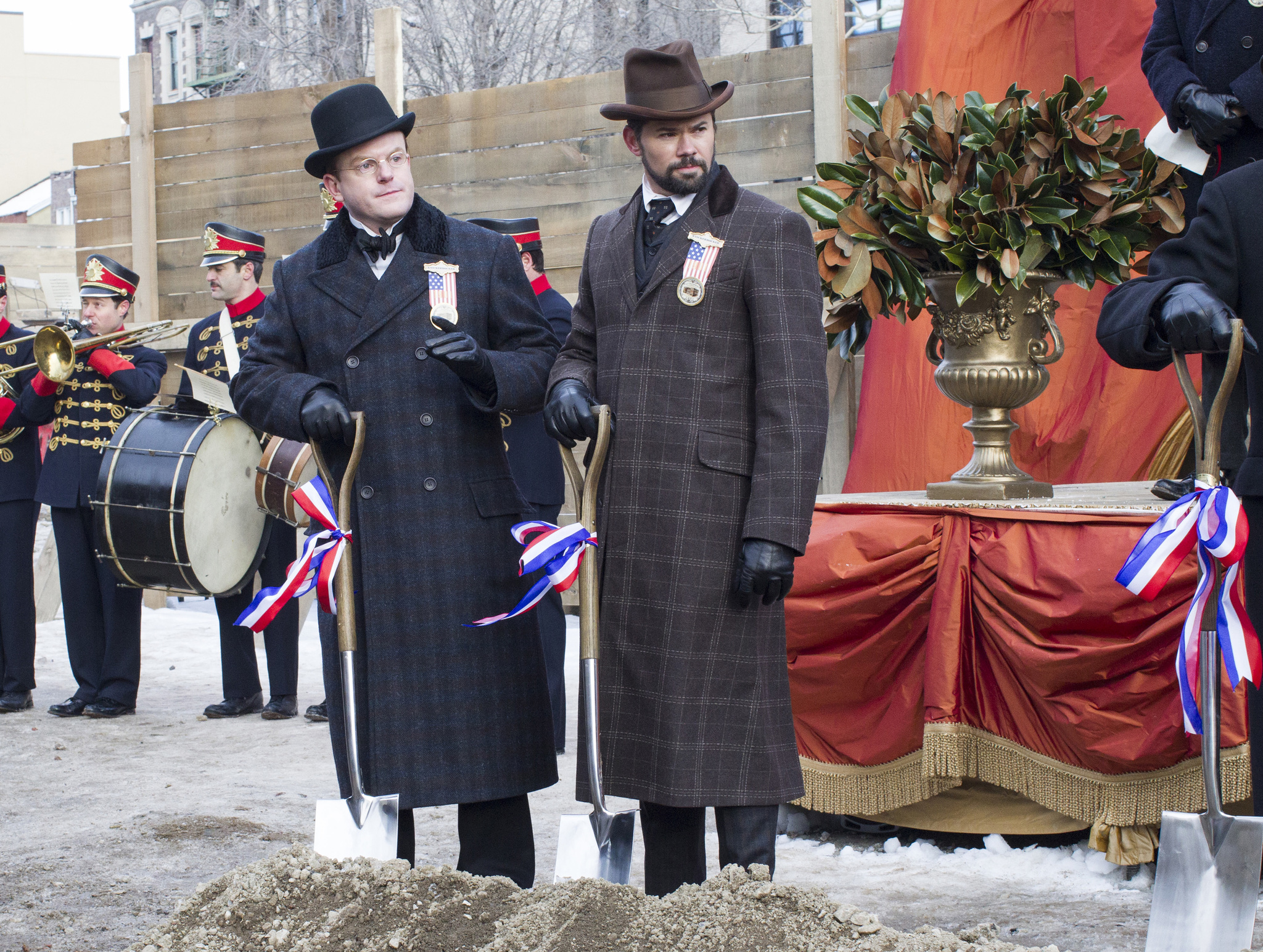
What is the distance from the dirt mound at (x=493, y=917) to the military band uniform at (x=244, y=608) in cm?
342

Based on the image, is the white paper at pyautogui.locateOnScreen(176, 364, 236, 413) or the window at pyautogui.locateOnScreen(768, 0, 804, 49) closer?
the white paper at pyautogui.locateOnScreen(176, 364, 236, 413)

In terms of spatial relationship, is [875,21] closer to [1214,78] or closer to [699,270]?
[1214,78]

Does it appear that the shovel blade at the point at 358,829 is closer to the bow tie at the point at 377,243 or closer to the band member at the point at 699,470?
the band member at the point at 699,470

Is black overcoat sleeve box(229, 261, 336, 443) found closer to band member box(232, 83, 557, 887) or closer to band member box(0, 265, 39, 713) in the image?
band member box(232, 83, 557, 887)

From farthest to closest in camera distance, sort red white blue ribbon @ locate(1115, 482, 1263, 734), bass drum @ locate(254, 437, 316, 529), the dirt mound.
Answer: bass drum @ locate(254, 437, 316, 529), red white blue ribbon @ locate(1115, 482, 1263, 734), the dirt mound

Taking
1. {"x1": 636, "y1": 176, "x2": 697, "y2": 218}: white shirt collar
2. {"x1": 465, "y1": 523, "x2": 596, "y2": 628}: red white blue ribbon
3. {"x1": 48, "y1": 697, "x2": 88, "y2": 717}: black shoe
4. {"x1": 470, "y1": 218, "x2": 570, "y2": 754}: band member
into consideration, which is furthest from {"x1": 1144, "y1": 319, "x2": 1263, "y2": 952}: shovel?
{"x1": 48, "y1": 697, "x2": 88, "y2": 717}: black shoe

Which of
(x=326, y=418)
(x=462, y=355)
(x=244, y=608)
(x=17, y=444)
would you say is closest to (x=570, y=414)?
(x=462, y=355)

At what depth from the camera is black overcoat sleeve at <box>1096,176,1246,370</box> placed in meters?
2.24

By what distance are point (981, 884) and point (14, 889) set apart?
2331mm

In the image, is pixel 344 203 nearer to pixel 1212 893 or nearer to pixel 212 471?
pixel 1212 893

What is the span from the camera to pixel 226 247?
572cm

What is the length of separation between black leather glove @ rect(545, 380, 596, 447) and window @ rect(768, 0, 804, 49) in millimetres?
14181

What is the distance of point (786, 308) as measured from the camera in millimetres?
2541

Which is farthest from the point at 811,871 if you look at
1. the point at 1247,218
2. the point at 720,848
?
the point at 1247,218
